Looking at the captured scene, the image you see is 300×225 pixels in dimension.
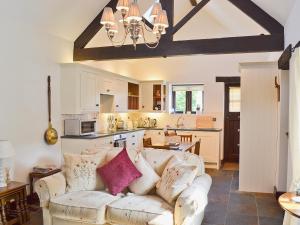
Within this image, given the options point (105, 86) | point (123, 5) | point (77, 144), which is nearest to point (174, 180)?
point (123, 5)

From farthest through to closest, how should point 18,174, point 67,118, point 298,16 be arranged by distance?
point 67,118, point 18,174, point 298,16

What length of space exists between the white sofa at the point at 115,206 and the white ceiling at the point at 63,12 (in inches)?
98.8

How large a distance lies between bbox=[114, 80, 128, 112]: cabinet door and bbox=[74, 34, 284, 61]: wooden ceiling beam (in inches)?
45.9

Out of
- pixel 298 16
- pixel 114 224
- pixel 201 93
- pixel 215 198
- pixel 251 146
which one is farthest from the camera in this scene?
pixel 201 93

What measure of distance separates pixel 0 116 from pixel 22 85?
63 cm

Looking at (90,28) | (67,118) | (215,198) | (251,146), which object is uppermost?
(90,28)

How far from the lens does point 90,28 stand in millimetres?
5562

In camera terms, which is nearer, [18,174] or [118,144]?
[18,174]

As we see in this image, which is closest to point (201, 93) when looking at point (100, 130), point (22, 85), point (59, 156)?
point (100, 130)

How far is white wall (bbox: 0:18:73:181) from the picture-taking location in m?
3.97

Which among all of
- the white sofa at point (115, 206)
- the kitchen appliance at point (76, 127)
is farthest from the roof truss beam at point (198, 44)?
the white sofa at point (115, 206)

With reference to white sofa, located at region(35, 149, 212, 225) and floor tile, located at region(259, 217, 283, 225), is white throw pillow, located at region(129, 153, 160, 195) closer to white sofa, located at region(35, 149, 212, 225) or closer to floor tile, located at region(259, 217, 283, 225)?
white sofa, located at region(35, 149, 212, 225)

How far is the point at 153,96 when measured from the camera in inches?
311

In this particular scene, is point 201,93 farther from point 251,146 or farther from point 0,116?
point 0,116
